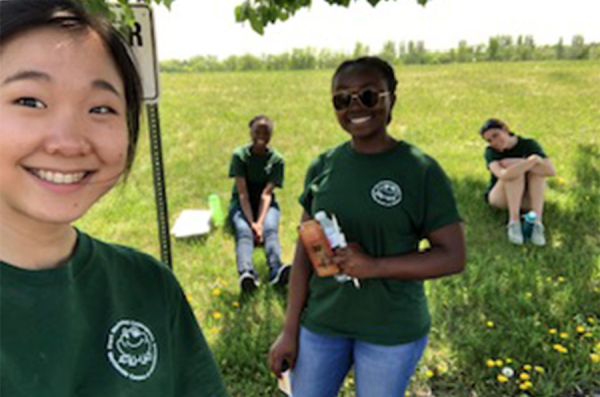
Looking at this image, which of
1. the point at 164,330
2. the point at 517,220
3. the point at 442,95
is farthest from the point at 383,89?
the point at 442,95

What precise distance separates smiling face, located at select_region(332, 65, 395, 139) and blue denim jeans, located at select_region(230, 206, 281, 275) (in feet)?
7.88

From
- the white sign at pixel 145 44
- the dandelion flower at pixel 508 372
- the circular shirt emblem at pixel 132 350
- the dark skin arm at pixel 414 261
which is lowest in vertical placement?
the dandelion flower at pixel 508 372

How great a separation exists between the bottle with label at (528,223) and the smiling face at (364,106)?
11.7 feet

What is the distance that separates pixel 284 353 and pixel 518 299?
2.42m

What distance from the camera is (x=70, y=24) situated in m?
0.80

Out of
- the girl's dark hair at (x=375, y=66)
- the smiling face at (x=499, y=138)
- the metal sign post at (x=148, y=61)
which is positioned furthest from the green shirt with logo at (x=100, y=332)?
the smiling face at (x=499, y=138)

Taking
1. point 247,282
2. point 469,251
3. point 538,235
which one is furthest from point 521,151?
point 247,282

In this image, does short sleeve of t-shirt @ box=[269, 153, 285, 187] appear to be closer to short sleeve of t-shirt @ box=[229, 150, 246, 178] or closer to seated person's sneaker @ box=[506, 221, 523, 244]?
short sleeve of t-shirt @ box=[229, 150, 246, 178]

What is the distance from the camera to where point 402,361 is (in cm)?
178

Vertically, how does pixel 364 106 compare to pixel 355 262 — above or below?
above

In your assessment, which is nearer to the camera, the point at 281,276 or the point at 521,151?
the point at 281,276

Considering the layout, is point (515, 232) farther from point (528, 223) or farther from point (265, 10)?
point (265, 10)

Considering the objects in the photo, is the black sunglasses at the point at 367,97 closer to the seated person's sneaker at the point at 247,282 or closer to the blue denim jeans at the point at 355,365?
the blue denim jeans at the point at 355,365

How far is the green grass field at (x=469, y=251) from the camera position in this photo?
10.0 feet
